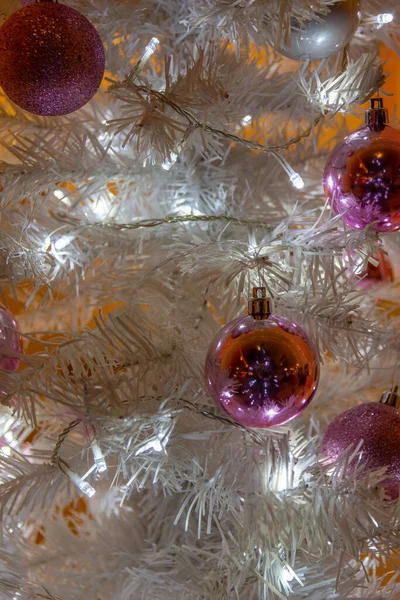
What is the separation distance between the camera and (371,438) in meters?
0.57

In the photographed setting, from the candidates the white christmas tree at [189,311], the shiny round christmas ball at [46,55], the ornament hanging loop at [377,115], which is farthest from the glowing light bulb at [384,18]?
the shiny round christmas ball at [46,55]

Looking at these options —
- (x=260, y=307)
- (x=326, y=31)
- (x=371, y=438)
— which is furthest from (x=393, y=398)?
(x=326, y=31)

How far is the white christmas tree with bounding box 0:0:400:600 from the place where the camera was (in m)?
0.50

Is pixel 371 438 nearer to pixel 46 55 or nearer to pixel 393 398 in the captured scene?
pixel 393 398

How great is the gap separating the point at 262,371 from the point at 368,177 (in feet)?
0.68

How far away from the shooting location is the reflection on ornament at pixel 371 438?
1.86 feet

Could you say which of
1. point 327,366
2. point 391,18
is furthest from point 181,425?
point 391,18

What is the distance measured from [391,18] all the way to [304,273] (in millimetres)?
290

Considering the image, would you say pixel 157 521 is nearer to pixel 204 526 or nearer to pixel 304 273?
pixel 204 526

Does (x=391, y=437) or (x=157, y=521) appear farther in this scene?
(x=157, y=521)

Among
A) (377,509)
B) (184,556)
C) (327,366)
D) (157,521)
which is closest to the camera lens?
(377,509)

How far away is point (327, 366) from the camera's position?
0.82 metres

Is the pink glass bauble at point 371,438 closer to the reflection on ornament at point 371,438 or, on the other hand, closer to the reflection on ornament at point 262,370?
the reflection on ornament at point 371,438

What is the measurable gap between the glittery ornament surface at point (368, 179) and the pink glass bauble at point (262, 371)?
139 millimetres
